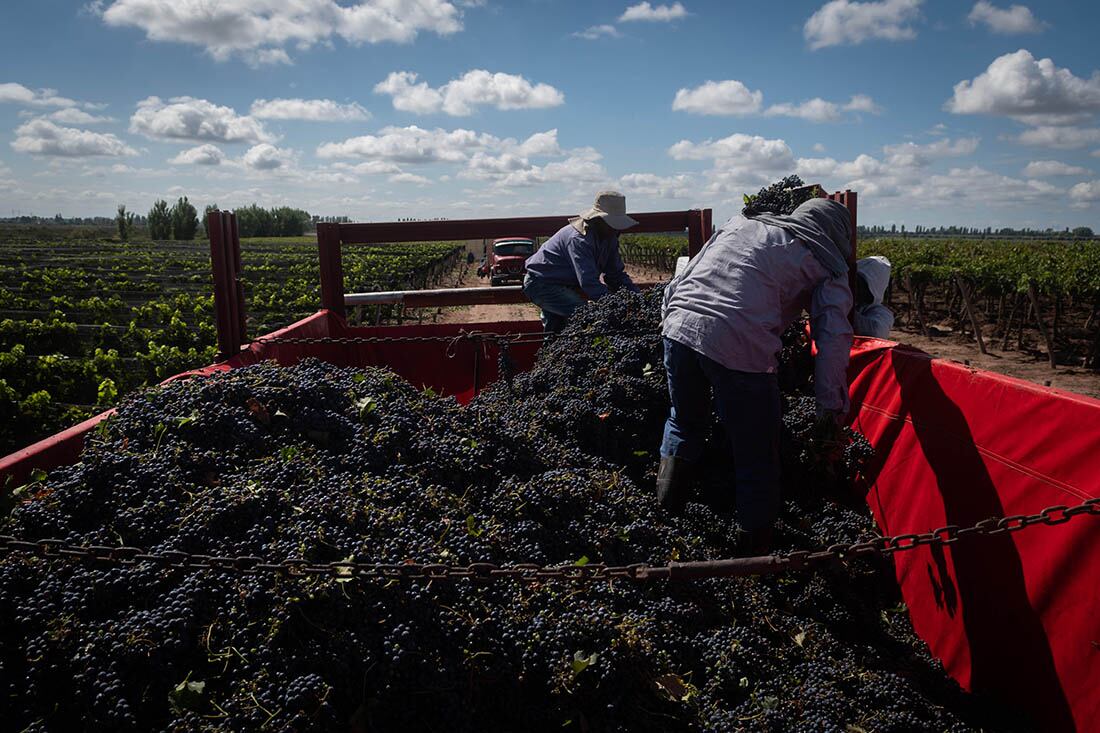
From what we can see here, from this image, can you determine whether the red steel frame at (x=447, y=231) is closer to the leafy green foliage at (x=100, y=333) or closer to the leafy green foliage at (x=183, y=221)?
the leafy green foliage at (x=100, y=333)

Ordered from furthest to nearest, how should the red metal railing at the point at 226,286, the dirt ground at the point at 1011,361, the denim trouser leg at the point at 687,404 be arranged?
the dirt ground at the point at 1011,361 → the red metal railing at the point at 226,286 → the denim trouser leg at the point at 687,404

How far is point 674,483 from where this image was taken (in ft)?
10.2

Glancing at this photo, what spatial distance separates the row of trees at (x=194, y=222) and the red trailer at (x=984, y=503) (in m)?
89.9

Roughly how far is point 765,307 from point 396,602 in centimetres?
192

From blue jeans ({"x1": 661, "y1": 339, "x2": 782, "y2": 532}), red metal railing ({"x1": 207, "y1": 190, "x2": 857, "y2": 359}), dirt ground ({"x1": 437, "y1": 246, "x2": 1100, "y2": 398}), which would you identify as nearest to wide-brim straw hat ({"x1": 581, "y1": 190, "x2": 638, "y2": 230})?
red metal railing ({"x1": 207, "y1": 190, "x2": 857, "y2": 359})

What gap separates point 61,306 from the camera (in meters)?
15.8

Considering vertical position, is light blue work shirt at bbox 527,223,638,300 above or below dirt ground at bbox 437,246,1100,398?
above

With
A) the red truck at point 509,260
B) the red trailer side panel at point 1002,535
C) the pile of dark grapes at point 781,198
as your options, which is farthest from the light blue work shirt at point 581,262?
the red truck at point 509,260

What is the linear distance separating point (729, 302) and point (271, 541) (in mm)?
1987

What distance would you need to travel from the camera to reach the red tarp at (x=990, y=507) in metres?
1.95

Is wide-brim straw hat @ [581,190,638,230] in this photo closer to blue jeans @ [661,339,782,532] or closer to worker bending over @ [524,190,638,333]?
worker bending over @ [524,190,638,333]

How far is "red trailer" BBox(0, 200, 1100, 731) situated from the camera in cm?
195

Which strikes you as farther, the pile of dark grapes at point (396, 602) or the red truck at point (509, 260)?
the red truck at point (509, 260)

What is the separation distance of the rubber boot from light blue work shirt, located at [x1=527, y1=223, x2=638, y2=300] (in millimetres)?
1846
